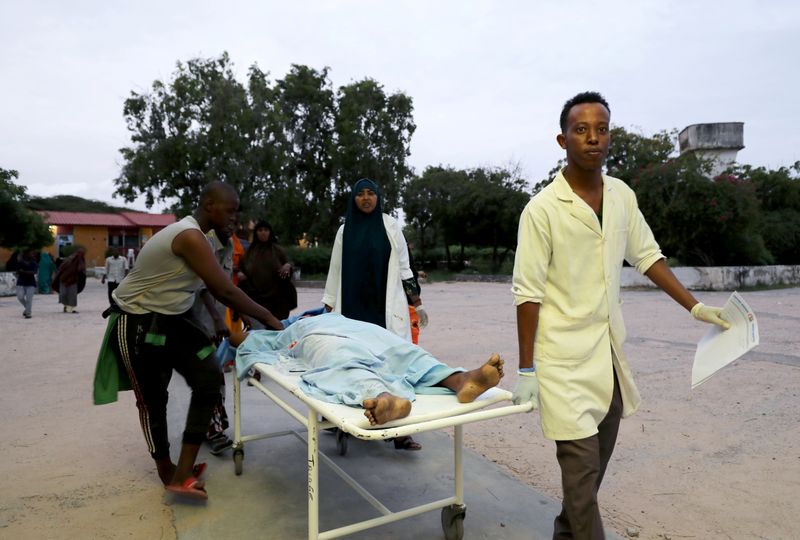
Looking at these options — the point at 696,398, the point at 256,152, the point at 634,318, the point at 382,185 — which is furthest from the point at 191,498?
the point at 382,185

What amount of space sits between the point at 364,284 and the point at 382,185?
23668mm

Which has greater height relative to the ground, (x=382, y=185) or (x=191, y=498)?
(x=382, y=185)

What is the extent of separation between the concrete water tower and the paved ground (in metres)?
21.5

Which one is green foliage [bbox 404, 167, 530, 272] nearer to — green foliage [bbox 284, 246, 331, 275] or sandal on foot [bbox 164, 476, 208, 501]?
green foliage [bbox 284, 246, 331, 275]

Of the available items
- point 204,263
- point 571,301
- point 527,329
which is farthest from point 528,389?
point 204,263

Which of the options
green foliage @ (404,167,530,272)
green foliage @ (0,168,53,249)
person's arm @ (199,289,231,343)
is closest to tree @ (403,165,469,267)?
green foliage @ (404,167,530,272)

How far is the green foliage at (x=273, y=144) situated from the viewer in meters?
23.0

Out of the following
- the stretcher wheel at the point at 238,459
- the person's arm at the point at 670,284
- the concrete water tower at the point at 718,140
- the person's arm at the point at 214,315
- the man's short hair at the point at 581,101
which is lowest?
the stretcher wheel at the point at 238,459

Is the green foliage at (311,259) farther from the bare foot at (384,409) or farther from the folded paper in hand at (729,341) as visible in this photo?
the folded paper in hand at (729,341)

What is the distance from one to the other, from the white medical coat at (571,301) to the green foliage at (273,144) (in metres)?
22.2

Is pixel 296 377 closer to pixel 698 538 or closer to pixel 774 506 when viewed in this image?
pixel 698 538

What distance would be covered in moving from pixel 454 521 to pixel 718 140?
1027 inches

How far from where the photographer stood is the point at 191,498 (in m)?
2.94

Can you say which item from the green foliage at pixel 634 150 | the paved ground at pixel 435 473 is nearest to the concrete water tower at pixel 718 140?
the green foliage at pixel 634 150
